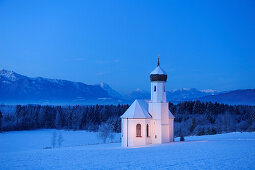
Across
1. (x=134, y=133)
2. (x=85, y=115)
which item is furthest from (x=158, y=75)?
(x=85, y=115)

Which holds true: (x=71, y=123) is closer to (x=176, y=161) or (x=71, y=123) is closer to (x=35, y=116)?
(x=35, y=116)

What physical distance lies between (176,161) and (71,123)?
3337 inches

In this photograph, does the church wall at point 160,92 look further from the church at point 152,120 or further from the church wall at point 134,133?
the church wall at point 134,133

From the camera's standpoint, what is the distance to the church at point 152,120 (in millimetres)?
31844

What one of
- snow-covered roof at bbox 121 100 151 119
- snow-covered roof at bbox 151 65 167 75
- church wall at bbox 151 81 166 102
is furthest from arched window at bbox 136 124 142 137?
snow-covered roof at bbox 151 65 167 75

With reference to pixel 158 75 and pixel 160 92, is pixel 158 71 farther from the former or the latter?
pixel 160 92

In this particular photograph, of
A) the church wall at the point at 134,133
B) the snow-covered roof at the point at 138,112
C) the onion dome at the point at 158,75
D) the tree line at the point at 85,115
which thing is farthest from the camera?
the tree line at the point at 85,115

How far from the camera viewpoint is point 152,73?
3309cm

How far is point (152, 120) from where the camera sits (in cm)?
Result: 3269

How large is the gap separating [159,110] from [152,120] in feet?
4.81

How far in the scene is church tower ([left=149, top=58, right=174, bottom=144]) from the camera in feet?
105

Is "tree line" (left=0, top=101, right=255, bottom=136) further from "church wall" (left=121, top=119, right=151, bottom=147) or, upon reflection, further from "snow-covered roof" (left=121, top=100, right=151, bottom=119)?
"church wall" (left=121, top=119, right=151, bottom=147)

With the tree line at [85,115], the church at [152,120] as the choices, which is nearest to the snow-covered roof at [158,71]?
the church at [152,120]

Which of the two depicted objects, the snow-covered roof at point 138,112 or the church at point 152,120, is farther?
the snow-covered roof at point 138,112
